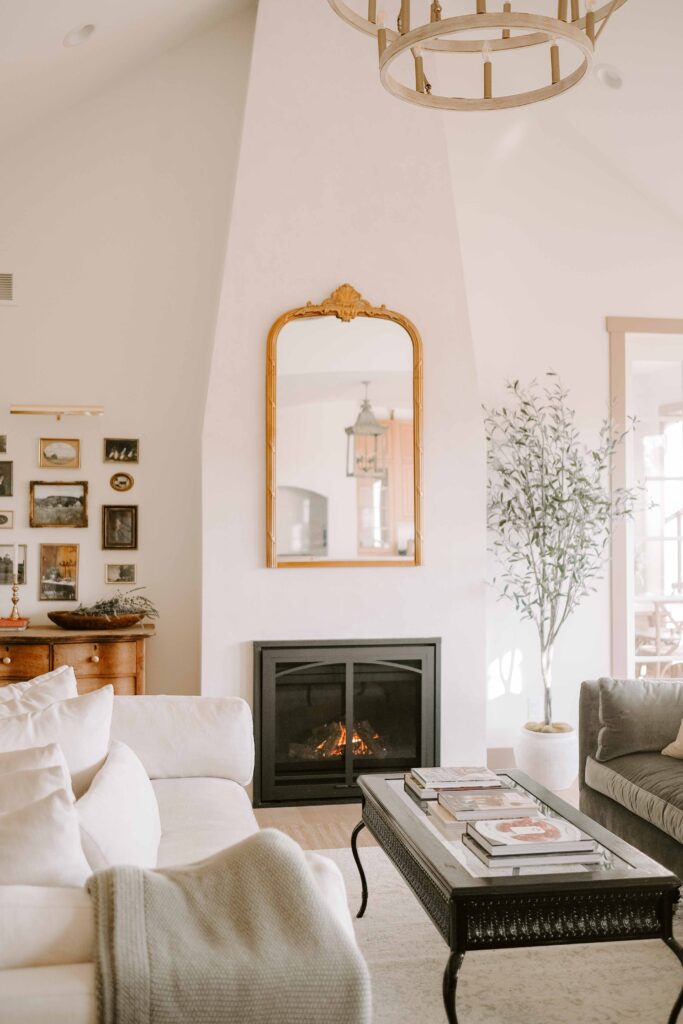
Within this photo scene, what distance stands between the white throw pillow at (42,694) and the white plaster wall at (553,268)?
3028 millimetres

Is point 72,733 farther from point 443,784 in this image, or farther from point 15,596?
point 15,596

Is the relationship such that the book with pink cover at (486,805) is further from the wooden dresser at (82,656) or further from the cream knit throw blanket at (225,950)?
the wooden dresser at (82,656)

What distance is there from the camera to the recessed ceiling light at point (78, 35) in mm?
4344

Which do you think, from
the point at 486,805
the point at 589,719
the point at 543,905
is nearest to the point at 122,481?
the point at 589,719

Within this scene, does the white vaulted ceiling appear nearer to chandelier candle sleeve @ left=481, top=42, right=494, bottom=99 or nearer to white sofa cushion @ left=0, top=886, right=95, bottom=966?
chandelier candle sleeve @ left=481, top=42, right=494, bottom=99

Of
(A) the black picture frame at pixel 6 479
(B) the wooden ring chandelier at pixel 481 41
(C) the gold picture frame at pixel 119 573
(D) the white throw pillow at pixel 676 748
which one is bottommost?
(D) the white throw pillow at pixel 676 748

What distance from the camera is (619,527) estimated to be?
557cm

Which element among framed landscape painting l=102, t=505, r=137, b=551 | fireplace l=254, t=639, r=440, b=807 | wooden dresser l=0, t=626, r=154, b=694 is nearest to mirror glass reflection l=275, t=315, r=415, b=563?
fireplace l=254, t=639, r=440, b=807

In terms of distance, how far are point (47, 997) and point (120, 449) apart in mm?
4008

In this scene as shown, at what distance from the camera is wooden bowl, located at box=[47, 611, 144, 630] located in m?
4.79

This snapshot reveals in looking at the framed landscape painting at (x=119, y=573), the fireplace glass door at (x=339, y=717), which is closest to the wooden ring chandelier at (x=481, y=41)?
the fireplace glass door at (x=339, y=717)

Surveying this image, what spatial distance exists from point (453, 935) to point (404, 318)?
319 centimetres

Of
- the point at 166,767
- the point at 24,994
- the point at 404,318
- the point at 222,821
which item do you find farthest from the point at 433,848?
the point at 404,318

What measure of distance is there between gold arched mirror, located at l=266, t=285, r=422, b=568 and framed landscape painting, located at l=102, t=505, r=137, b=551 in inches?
37.9
